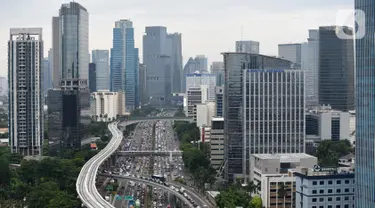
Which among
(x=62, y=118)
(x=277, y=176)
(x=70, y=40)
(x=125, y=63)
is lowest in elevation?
(x=277, y=176)

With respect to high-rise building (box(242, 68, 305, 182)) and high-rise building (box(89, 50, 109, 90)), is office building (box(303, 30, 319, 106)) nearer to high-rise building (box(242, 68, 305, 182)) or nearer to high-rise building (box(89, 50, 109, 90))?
high-rise building (box(242, 68, 305, 182))

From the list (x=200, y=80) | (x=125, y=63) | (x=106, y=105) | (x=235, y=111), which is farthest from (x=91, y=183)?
(x=125, y=63)

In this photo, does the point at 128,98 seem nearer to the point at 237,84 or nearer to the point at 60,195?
the point at 237,84

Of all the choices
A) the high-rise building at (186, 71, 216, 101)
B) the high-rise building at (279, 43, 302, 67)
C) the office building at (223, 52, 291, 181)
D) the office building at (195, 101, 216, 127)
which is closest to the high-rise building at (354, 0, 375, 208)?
the office building at (223, 52, 291, 181)

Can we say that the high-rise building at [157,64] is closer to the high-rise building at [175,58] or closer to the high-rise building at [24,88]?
the high-rise building at [175,58]

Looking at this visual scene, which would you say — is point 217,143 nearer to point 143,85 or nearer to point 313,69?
point 313,69

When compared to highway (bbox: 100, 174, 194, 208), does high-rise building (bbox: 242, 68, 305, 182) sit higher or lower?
higher
